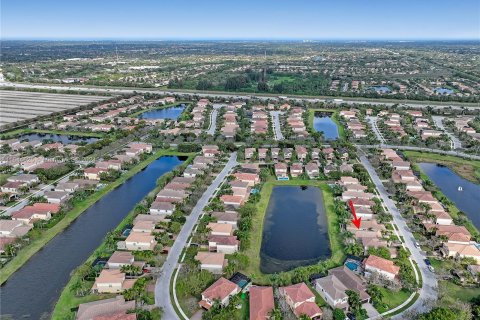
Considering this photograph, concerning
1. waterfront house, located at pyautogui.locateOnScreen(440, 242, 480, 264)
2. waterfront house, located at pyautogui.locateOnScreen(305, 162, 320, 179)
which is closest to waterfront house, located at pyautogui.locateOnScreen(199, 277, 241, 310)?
waterfront house, located at pyautogui.locateOnScreen(440, 242, 480, 264)

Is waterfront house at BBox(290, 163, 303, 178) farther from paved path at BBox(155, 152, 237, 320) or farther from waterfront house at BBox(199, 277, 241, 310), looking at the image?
waterfront house at BBox(199, 277, 241, 310)

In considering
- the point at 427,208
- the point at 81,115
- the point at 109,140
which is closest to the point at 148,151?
the point at 109,140

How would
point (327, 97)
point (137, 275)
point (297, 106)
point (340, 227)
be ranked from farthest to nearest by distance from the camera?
1. point (327, 97)
2. point (297, 106)
3. point (340, 227)
4. point (137, 275)

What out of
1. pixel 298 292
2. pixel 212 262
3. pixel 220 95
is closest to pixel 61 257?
pixel 212 262

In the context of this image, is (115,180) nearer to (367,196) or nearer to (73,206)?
(73,206)

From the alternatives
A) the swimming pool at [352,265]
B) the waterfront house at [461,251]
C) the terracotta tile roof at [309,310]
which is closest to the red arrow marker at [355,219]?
the swimming pool at [352,265]

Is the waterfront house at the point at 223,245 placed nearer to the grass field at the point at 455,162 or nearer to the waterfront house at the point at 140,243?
the waterfront house at the point at 140,243

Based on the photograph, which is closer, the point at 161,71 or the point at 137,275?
the point at 137,275
